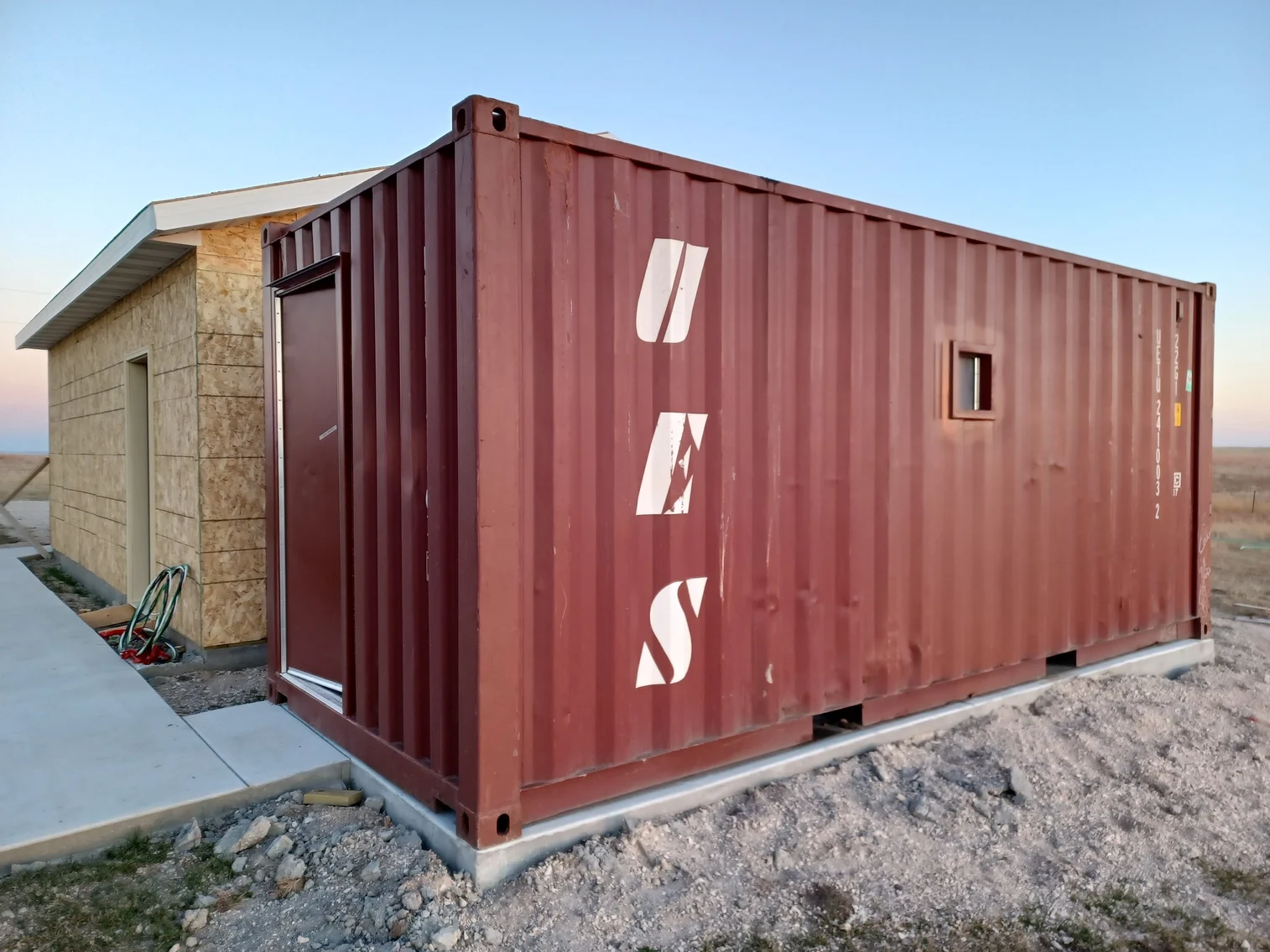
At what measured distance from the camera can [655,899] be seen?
11.0ft

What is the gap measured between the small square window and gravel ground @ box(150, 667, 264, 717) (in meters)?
5.11

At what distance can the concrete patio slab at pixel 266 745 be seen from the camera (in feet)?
13.9

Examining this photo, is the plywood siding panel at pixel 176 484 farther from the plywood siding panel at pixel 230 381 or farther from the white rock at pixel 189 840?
the white rock at pixel 189 840

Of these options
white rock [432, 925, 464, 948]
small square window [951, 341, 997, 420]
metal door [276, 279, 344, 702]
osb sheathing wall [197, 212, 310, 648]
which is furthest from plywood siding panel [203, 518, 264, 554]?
small square window [951, 341, 997, 420]

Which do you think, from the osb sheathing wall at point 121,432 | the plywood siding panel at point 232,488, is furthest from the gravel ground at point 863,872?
the osb sheathing wall at point 121,432

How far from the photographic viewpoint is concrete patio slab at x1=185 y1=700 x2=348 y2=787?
424 cm

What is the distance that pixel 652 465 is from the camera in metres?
3.98

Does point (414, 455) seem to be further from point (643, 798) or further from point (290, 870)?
point (643, 798)

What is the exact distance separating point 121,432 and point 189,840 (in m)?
6.36

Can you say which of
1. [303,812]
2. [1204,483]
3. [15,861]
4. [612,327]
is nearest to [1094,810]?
[612,327]

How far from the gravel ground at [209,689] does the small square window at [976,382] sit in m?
Answer: 5.11

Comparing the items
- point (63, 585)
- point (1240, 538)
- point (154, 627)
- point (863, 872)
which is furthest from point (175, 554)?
point (1240, 538)

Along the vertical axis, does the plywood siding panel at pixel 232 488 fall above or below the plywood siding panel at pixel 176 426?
below

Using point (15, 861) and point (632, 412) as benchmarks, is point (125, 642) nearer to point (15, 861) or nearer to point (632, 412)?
point (15, 861)
